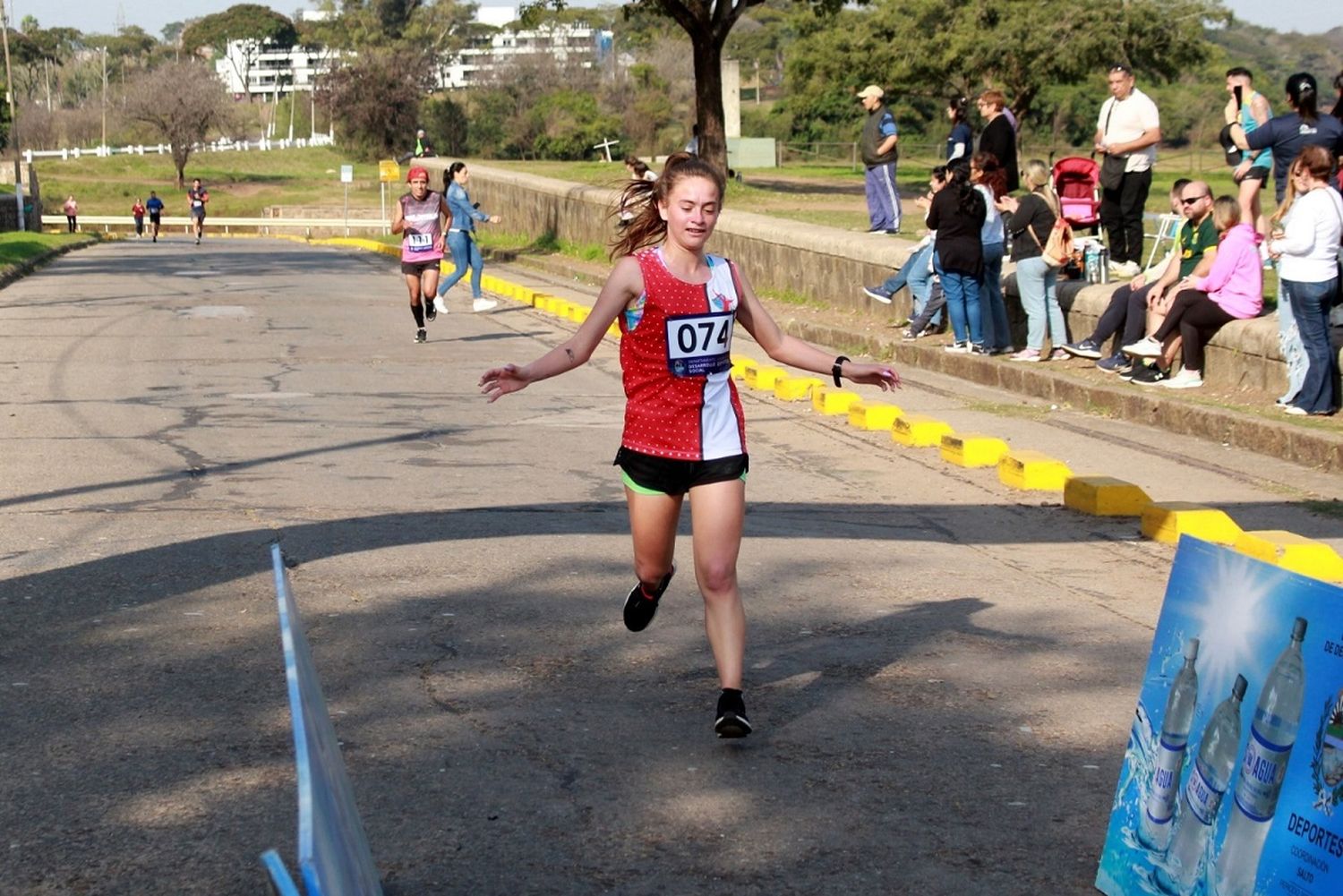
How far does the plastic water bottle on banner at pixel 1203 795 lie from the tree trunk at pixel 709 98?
971 inches

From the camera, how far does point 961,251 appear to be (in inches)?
579

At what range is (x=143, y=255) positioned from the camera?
3956 centimetres

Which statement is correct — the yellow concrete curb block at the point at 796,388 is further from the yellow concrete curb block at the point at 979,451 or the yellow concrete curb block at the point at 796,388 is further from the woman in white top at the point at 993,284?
the yellow concrete curb block at the point at 979,451

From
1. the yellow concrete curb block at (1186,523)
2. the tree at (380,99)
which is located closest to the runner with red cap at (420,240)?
the yellow concrete curb block at (1186,523)

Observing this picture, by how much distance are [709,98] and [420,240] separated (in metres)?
11.0

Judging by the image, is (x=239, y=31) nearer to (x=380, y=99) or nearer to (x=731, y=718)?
(x=380, y=99)

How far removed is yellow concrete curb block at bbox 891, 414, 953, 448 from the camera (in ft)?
37.5

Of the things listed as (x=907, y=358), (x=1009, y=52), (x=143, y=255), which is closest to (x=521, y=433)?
(x=907, y=358)

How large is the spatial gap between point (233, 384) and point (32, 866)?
1064 cm

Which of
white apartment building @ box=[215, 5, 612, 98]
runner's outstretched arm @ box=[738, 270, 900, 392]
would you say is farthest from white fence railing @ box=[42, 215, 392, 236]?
runner's outstretched arm @ box=[738, 270, 900, 392]

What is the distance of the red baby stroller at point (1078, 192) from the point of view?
1564cm

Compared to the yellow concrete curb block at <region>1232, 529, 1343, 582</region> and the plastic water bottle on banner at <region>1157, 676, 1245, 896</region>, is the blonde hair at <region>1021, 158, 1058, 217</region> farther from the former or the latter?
the plastic water bottle on banner at <region>1157, 676, 1245, 896</region>

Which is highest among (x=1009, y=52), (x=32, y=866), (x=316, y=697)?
(x=1009, y=52)

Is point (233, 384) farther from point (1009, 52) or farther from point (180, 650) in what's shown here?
point (1009, 52)
